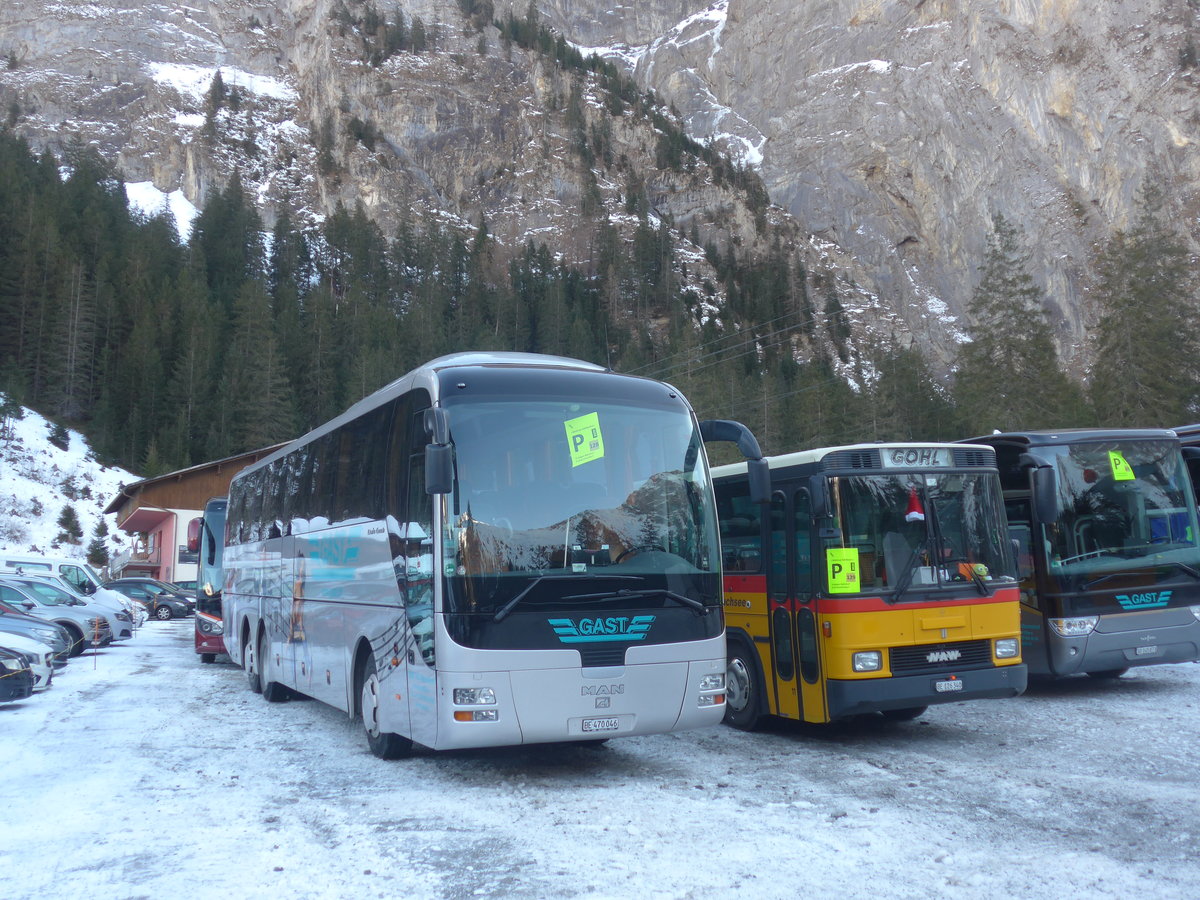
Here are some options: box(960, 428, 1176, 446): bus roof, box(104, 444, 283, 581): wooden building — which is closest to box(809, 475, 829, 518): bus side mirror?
box(960, 428, 1176, 446): bus roof

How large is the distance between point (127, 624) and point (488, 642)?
19.1 meters

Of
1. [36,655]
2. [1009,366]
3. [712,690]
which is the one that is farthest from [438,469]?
[1009,366]

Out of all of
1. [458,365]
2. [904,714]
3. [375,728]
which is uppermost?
[458,365]

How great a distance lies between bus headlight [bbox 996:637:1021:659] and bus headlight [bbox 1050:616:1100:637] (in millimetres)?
2009

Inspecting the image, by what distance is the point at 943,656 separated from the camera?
8727 mm

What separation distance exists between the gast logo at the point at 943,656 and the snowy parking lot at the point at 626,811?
818mm

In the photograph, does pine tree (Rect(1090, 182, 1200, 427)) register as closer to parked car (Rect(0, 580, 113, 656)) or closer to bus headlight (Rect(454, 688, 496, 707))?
parked car (Rect(0, 580, 113, 656))

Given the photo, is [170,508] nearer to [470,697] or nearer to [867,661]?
[470,697]

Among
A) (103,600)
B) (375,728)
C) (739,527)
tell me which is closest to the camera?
(375,728)

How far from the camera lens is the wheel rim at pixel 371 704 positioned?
8453 mm

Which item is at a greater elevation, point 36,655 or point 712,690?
point 36,655

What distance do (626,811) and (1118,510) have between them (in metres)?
7.54

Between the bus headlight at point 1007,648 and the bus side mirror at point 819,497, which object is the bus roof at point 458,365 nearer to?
the bus side mirror at point 819,497

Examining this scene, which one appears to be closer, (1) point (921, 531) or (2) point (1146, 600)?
(1) point (921, 531)
